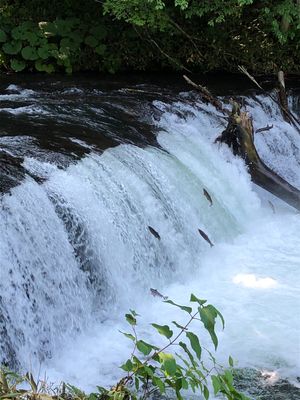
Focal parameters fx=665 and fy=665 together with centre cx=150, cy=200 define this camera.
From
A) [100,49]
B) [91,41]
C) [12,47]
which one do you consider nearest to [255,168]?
[100,49]

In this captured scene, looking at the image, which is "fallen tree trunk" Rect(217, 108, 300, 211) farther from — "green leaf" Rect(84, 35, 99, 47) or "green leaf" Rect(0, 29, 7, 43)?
"green leaf" Rect(0, 29, 7, 43)

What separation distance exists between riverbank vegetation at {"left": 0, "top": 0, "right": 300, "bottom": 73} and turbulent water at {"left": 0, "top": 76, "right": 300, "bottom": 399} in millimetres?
2430

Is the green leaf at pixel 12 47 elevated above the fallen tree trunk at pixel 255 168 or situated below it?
above

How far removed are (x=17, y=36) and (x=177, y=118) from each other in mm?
3673

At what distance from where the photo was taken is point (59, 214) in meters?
4.73

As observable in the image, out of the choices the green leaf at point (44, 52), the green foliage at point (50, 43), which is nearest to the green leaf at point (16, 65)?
the green foliage at point (50, 43)

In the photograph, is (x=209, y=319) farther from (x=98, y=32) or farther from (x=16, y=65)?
(x=98, y=32)

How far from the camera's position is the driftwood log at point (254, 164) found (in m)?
6.40

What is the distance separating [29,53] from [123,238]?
17.7 feet

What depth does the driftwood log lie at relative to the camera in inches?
252

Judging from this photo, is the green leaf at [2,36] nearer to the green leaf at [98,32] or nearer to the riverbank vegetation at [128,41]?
the riverbank vegetation at [128,41]

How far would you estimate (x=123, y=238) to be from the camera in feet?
16.6

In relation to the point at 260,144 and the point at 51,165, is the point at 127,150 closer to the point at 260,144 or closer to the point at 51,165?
the point at 51,165

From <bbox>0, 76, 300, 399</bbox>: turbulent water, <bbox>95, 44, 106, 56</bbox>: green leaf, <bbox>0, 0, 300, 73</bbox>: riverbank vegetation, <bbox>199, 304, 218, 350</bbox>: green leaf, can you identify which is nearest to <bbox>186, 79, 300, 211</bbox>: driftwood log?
<bbox>0, 76, 300, 399</bbox>: turbulent water
